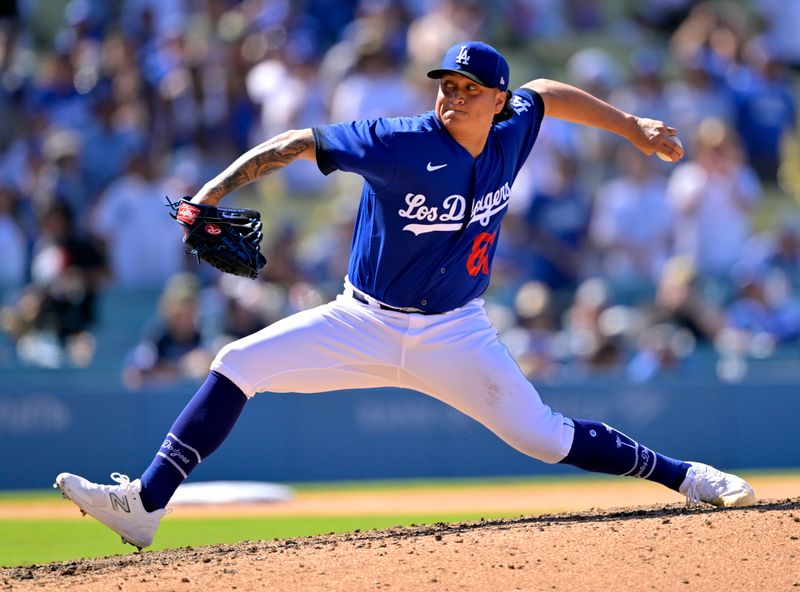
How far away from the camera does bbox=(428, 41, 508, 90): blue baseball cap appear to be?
517cm

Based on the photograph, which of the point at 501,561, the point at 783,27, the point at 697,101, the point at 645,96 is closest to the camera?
the point at 501,561

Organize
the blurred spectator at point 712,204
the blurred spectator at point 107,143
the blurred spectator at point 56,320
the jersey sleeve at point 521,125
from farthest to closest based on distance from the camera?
the blurred spectator at point 107,143 → the blurred spectator at point 712,204 → the blurred spectator at point 56,320 → the jersey sleeve at point 521,125

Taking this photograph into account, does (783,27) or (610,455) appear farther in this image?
(783,27)

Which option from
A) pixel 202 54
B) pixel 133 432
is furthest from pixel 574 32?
pixel 133 432

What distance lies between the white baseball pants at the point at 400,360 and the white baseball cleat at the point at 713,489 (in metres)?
0.73

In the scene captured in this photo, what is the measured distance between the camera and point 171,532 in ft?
26.4

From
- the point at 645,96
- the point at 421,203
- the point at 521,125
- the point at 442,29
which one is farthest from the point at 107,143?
the point at 421,203

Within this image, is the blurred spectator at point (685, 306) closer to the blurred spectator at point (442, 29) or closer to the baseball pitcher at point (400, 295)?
the blurred spectator at point (442, 29)

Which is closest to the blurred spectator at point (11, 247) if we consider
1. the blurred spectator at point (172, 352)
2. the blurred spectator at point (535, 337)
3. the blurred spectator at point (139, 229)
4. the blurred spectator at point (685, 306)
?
the blurred spectator at point (139, 229)

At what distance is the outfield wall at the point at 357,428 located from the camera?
35.4 feet

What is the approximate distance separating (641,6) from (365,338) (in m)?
11.8

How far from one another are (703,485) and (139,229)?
23.8 feet

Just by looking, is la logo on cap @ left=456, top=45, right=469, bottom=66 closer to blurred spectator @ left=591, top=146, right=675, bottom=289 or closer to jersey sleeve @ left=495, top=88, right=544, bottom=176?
jersey sleeve @ left=495, top=88, right=544, bottom=176

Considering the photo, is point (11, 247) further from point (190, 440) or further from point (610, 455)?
point (610, 455)
